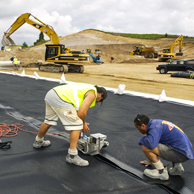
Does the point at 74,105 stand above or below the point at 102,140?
above

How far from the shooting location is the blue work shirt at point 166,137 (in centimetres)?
228

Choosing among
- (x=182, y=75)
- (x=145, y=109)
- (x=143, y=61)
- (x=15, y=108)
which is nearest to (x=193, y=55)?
(x=143, y=61)

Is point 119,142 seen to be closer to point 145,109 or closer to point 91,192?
point 91,192

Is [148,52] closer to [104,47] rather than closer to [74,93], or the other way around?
[104,47]

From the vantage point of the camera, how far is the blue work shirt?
228 cm

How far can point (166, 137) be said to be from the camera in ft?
7.75

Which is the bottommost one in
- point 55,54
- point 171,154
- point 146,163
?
point 146,163

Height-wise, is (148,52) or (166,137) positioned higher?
(148,52)

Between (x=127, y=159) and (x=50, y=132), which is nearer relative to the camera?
(x=127, y=159)

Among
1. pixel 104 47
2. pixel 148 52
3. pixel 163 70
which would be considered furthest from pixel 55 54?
pixel 104 47

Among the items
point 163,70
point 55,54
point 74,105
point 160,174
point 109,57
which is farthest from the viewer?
point 109,57

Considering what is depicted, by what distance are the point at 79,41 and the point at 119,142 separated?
52.6m

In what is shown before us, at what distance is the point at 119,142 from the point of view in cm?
332

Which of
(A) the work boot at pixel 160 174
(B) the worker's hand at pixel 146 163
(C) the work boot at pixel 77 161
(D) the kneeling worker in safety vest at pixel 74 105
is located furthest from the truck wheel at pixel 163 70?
(C) the work boot at pixel 77 161
